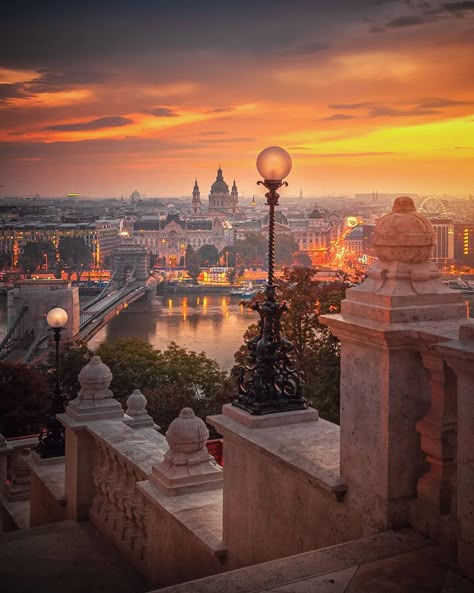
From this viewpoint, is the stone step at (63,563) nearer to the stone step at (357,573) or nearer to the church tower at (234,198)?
the stone step at (357,573)

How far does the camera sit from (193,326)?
153 ft

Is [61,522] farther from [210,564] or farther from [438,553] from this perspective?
[438,553]

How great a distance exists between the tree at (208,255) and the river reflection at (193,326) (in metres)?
28.8

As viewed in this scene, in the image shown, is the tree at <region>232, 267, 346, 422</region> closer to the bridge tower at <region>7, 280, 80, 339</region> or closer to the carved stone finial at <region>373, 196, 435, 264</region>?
the carved stone finial at <region>373, 196, 435, 264</region>

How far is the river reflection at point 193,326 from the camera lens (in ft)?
122

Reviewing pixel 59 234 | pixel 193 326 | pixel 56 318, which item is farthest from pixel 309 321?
pixel 59 234

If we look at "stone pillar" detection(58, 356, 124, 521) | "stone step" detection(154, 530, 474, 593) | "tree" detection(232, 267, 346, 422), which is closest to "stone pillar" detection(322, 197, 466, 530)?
"stone step" detection(154, 530, 474, 593)

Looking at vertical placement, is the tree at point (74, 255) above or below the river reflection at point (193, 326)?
above

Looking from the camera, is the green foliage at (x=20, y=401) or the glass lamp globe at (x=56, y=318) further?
the green foliage at (x=20, y=401)

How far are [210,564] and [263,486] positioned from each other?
1.62 feet

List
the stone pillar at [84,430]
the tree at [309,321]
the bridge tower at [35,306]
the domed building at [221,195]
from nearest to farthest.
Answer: the stone pillar at [84,430]
the tree at [309,321]
the bridge tower at [35,306]
the domed building at [221,195]

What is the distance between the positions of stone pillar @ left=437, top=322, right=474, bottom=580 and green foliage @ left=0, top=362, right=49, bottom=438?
11.4 m

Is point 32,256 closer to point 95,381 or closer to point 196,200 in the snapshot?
point 196,200

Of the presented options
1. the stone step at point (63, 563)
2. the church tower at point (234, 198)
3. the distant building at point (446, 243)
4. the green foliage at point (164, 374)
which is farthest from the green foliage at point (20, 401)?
the church tower at point (234, 198)
